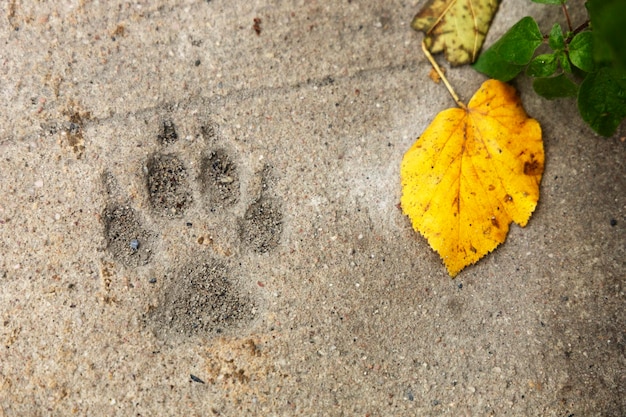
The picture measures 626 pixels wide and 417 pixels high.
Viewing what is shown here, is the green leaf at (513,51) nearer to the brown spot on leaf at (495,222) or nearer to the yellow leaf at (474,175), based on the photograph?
the yellow leaf at (474,175)

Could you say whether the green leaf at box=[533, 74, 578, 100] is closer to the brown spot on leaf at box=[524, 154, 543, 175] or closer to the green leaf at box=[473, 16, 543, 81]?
the green leaf at box=[473, 16, 543, 81]

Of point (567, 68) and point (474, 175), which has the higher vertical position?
point (567, 68)

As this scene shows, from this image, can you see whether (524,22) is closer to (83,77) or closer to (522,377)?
(522,377)

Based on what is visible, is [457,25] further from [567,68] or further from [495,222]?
[495,222]

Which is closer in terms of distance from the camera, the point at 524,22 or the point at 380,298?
the point at 524,22

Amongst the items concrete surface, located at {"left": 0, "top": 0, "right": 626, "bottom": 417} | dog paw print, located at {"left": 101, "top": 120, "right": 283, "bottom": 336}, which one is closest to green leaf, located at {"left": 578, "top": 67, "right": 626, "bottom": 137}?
concrete surface, located at {"left": 0, "top": 0, "right": 626, "bottom": 417}

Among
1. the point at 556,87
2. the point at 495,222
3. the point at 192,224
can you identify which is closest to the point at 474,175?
the point at 495,222

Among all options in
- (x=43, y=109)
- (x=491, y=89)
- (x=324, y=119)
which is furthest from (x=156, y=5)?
(x=491, y=89)
